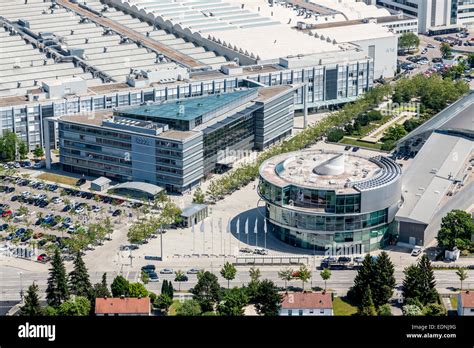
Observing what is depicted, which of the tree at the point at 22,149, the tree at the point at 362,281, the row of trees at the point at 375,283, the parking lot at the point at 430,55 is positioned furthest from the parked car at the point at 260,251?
the parking lot at the point at 430,55

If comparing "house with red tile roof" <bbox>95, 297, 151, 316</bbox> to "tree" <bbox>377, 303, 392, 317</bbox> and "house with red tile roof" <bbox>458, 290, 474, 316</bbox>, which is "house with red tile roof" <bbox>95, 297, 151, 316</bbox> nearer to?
"tree" <bbox>377, 303, 392, 317</bbox>

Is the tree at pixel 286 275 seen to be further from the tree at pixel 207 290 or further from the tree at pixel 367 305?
the tree at pixel 367 305

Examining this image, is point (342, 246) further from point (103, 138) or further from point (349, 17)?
point (349, 17)

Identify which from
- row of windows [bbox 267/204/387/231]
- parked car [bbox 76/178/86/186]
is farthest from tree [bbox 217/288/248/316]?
parked car [bbox 76/178/86/186]

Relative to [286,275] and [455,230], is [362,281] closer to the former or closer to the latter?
[286,275]

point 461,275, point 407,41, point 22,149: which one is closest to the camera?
point 461,275

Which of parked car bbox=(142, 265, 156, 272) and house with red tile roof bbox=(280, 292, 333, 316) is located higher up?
house with red tile roof bbox=(280, 292, 333, 316)

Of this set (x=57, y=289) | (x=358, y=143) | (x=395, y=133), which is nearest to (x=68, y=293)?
(x=57, y=289)
